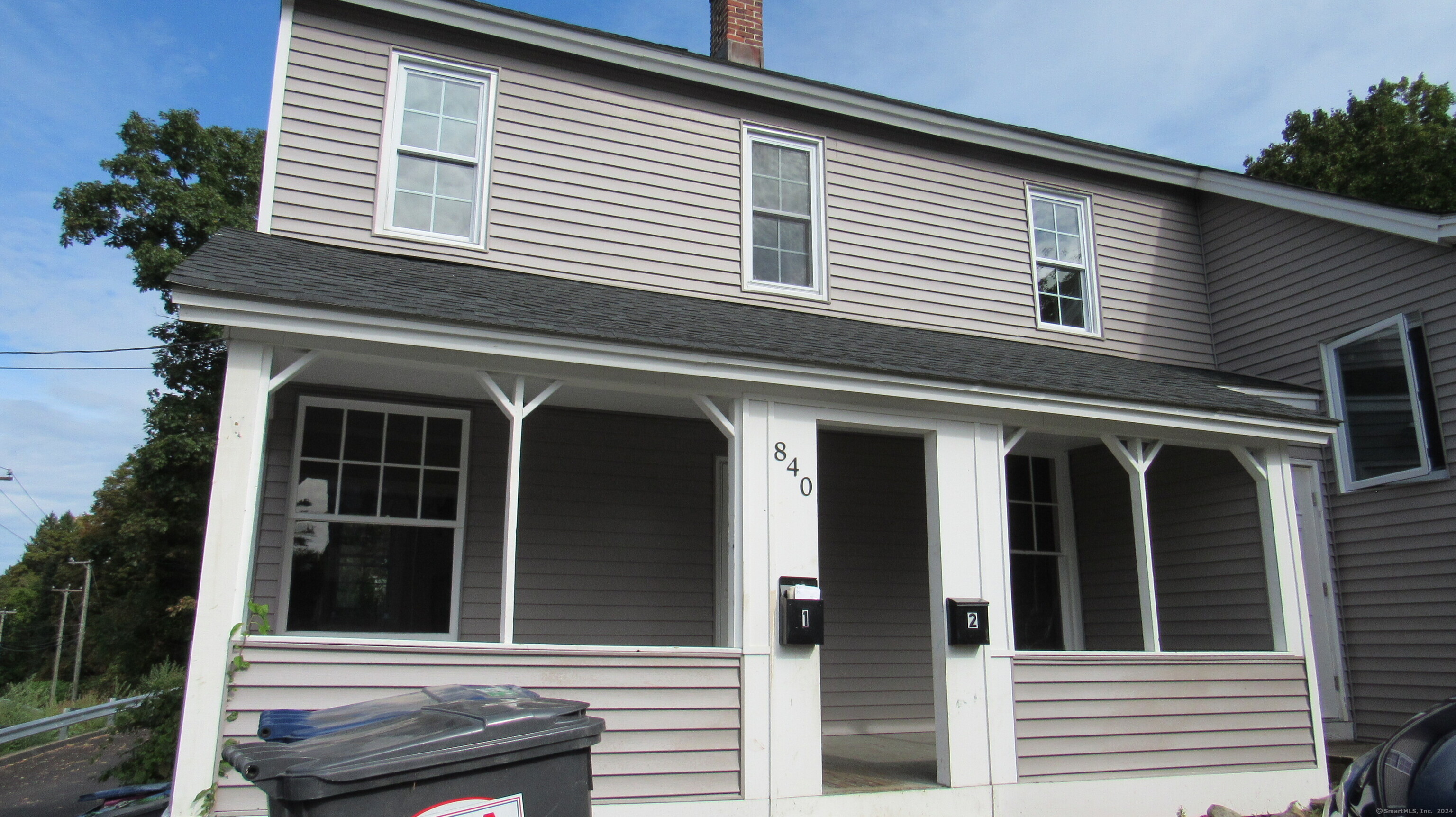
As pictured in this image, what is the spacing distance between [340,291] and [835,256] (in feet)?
15.1

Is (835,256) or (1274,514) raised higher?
(835,256)

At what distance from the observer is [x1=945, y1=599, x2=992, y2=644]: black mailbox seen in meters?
6.23

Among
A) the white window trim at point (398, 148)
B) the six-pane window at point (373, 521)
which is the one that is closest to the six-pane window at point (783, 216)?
the white window trim at point (398, 148)

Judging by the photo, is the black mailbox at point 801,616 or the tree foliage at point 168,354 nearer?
the black mailbox at point 801,616

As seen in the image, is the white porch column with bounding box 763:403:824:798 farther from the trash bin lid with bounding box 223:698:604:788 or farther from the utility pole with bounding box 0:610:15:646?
the utility pole with bounding box 0:610:15:646

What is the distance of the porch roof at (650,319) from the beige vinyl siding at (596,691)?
1.77m

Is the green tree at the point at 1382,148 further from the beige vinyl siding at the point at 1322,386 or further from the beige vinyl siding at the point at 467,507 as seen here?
the beige vinyl siding at the point at 467,507

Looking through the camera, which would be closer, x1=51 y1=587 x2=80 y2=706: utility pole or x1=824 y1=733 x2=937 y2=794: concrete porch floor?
x1=824 y1=733 x2=937 y2=794: concrete porch floor

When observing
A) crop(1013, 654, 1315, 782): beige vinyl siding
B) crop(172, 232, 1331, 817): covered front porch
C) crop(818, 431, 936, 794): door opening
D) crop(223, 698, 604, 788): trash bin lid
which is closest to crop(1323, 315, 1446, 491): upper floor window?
crop(172, 232, 1331, 817): covered front porch

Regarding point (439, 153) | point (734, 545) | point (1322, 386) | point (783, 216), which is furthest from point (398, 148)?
point (1322, 386)

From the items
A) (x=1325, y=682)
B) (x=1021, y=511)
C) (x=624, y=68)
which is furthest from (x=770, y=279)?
(x=1325, y=682)

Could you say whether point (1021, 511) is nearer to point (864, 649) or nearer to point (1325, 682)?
point (864, 649)

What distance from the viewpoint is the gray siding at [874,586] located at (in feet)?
27.6

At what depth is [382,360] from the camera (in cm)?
546
